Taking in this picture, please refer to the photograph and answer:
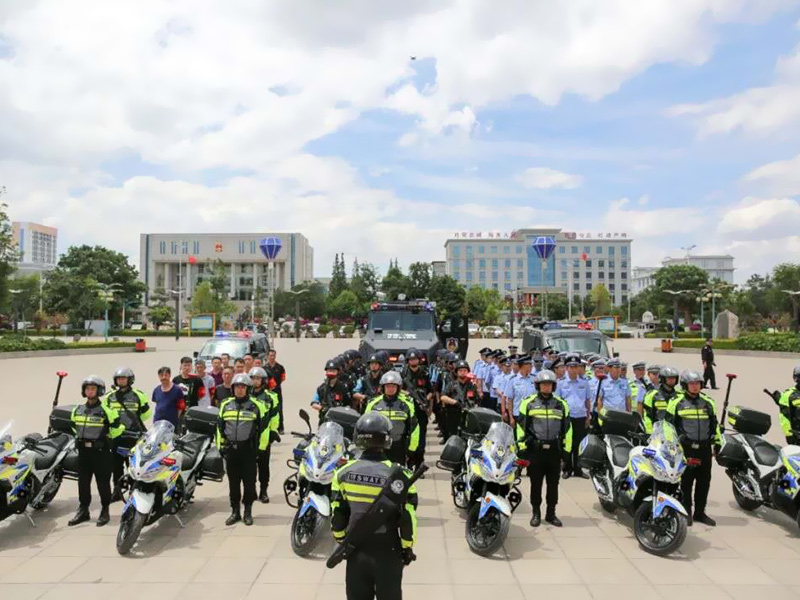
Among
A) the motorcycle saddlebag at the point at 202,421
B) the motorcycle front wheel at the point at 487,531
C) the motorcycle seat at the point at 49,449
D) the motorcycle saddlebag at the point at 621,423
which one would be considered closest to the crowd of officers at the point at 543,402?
the motorcycle saddlebag at the point at 621,423

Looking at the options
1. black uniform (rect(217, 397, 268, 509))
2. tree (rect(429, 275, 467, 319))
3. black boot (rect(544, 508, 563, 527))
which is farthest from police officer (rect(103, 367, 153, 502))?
tree (rect(429, 275, 467, 319))

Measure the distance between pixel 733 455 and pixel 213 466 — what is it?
6.03 meters

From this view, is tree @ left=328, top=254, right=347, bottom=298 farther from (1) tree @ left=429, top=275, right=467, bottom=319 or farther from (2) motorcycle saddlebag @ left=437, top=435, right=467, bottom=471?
(2) motorcycle saddlebag @ left=437, top=435, right=467, bottom=471

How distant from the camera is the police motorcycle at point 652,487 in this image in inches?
253

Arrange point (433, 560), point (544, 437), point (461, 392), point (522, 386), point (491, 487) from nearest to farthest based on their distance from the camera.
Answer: point (433, 560) < point (491, 487) < point (544, 437) < point (461, 392) < point (522, 386)

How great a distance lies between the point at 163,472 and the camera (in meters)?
6.94

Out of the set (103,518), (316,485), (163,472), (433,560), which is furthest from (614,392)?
(103,518)

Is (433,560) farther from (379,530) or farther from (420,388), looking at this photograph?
(420,388)

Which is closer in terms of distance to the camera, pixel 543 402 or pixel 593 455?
pixel 543 402

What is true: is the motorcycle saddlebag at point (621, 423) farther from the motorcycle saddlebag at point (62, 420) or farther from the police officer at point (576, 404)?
the motorcycle saddlebag at point (62, 420)

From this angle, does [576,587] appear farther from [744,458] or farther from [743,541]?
[744,458]

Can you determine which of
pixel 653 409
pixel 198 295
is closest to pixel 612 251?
pixel 198 295

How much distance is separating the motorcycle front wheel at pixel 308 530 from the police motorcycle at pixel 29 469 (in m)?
2.98

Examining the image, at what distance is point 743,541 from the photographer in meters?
7.00
